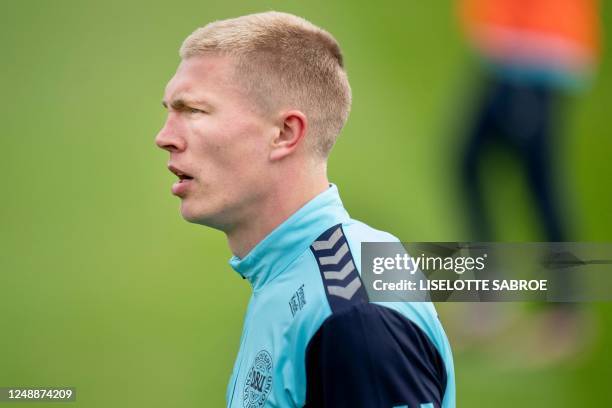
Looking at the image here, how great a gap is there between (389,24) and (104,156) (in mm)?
1098

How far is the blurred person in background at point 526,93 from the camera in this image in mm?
2756

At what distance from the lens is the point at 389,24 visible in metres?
2.90

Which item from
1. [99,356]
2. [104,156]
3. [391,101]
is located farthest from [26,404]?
[391,101]

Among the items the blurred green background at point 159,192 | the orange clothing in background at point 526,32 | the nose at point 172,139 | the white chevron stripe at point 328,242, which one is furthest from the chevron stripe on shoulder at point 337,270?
the orange clothing in background at point 526,32

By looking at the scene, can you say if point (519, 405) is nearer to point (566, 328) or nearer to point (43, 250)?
point (566, 328)

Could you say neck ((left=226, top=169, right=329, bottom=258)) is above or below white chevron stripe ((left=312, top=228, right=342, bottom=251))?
above

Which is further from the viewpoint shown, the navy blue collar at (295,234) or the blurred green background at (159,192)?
the blurred green background at (159,192)

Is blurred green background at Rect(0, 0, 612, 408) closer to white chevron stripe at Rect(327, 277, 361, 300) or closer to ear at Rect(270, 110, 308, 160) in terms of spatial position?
ear at Rect(270, 110, 308, 160)

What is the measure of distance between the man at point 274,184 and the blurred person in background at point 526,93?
1427 mm

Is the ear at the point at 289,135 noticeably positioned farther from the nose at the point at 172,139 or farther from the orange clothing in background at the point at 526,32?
the orange clothing in background at the point at 526,32

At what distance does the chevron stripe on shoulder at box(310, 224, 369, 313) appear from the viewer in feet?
3.66

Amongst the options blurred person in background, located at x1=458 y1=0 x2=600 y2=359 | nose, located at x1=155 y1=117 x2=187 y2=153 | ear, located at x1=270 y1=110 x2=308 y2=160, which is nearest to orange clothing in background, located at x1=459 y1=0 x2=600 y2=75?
blurred person in background, located at x1=458 y1=0 x2=600 y2=359

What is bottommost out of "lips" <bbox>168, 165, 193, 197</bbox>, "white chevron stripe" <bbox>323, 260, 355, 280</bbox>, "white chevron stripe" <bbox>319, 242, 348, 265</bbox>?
"white chevron stripe" <bbox>323, 260, 355, 280</bbox>

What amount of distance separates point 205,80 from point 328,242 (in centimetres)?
33
